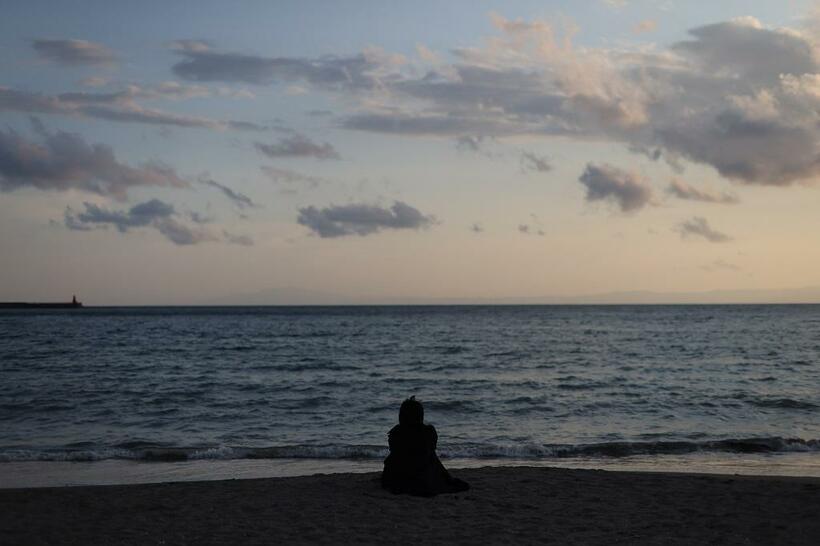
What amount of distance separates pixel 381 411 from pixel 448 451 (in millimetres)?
7115

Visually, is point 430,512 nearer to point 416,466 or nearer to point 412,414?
point 416,466

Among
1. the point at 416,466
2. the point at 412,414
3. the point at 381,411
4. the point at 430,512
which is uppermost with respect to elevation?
the point at 412,414

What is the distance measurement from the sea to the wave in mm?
45

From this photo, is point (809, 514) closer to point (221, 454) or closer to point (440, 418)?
point (221, 454)

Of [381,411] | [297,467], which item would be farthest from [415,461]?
[381,411]

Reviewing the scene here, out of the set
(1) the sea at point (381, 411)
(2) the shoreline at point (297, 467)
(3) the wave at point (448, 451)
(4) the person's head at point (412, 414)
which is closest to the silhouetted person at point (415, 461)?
(4) the person's head at point (412, 414)

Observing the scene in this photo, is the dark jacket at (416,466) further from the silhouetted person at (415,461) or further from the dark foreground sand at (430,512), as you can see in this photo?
the dark foreground sand at (430,512)

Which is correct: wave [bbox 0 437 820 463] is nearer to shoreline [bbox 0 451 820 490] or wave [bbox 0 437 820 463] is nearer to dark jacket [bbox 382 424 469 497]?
shoreline [bbox 0 451 820 490]

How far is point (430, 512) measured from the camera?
410 inches

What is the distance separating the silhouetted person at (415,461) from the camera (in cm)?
1127

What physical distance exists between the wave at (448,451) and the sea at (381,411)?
0.15 ft

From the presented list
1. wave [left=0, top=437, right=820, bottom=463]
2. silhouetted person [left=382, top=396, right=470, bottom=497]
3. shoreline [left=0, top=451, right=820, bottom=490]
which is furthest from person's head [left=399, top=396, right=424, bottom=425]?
wave [left=0, top=437, right=820, bottom=463]

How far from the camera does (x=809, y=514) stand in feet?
33.9

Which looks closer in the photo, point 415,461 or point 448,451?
point 415,461
